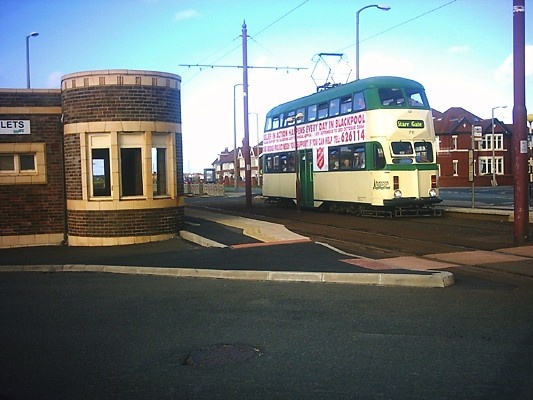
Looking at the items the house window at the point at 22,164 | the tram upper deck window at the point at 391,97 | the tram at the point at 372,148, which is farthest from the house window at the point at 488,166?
the house window at the point at 22,164

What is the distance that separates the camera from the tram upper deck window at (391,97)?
20.7m

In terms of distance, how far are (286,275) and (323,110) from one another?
15.1 metres

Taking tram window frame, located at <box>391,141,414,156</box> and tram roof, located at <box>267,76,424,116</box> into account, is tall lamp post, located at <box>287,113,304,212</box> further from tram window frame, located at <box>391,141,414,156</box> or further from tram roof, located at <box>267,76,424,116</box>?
tram window frame, located at <box>391,141,414,156</box>

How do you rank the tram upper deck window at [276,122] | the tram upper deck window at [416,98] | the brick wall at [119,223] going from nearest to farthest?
the brick wall at [119,223]
the tram upper deck window at [416,98]
the tram upper deck window at [276,122]

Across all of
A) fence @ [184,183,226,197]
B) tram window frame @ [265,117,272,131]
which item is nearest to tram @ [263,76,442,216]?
tram window frame @ [265,117,272,131]

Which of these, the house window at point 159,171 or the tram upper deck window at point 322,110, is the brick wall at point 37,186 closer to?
the house window at point 159,171

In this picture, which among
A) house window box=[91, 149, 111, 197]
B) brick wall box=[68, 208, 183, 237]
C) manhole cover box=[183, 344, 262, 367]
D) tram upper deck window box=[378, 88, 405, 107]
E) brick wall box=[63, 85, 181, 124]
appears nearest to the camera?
manhole cover box=[183, 344, 262, 367]

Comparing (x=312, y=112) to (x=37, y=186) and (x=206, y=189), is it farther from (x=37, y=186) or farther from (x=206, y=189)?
(x=206, y=189)

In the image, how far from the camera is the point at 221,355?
582 centimetres

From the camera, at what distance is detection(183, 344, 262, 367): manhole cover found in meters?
5.61

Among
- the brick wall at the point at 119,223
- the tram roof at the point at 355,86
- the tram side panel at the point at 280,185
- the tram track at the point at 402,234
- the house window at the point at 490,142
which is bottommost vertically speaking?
the tram track at the point at 402,234

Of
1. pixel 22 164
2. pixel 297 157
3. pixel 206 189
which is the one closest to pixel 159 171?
pixel 22 164

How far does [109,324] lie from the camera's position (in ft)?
23.6

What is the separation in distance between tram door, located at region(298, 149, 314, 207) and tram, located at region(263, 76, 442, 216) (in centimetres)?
10
